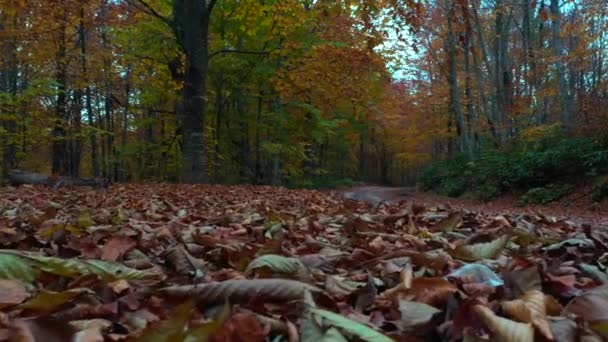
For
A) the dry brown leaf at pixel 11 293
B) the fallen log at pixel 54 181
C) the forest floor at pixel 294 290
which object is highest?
the fallen log at pixel 54 181

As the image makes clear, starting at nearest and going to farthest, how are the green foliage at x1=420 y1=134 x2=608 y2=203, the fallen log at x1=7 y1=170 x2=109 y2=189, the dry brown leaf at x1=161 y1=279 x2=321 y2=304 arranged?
the dry brown leaf at x1=161 y1=279 x2=321 y2=304
the fallen log at x1=7 y1=170 x2=109 y2=189
the green foliage at x1=420 y1=134 x2=608 y2=203

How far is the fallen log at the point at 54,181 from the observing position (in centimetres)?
827

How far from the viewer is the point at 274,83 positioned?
48.6 feet

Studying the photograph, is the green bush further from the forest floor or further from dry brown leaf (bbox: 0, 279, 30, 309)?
dry brown leaf (bbox: 0, 279, 30, 309)

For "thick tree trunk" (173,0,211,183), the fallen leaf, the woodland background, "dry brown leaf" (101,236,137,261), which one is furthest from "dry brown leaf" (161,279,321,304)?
"thick tree trunk" (173,0,211,183)

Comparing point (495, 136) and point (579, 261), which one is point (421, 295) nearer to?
point (579, 261)

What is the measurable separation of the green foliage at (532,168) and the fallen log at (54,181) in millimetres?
12123

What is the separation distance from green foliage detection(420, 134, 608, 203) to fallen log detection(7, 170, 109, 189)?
12123mm

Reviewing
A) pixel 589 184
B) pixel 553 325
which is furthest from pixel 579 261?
pixel 589 184

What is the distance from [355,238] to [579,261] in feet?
2.79

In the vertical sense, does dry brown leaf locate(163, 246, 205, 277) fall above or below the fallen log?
below

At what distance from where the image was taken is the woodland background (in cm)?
989

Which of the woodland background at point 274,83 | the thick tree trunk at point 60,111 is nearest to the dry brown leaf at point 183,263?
the woodland background at point 274,83

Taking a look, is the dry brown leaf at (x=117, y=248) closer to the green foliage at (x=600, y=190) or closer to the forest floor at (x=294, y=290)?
the forest floor at (x=294, y=290)
